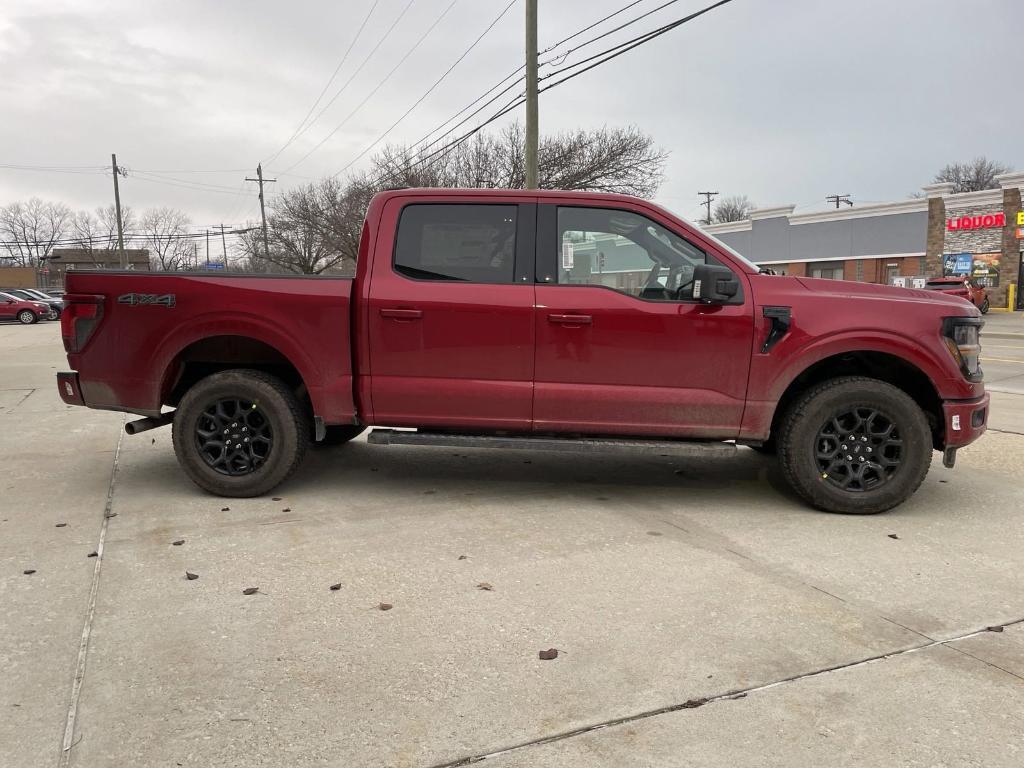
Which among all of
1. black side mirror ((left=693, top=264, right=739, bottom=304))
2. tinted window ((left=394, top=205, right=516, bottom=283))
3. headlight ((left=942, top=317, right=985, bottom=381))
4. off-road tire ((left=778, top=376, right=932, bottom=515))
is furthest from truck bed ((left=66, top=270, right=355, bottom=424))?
headlight ((left=942, top=317, right=985, bottom=381))

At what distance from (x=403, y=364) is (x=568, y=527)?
145 cm

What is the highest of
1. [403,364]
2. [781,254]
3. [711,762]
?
[781,254]

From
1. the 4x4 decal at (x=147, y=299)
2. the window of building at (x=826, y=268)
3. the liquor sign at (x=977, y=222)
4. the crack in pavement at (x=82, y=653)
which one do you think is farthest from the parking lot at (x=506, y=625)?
the window of building at (x=826, y=268)

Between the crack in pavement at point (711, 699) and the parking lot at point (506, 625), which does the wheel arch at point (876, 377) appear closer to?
the parking lot at point (506, 625)

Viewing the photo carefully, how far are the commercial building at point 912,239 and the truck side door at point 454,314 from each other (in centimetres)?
3303

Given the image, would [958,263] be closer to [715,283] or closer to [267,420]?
[715,283]

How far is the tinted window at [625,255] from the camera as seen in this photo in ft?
15.4

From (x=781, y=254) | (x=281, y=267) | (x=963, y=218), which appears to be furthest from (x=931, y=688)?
(x=281, y=267)

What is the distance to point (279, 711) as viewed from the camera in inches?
103

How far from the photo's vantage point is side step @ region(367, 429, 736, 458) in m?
4.73

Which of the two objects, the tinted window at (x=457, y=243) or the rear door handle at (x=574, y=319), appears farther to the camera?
the tinted window at (x=457, y=243)

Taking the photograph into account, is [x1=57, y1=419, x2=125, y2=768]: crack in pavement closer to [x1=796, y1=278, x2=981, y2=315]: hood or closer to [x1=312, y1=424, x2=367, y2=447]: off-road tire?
[x1=312, y1=424, x2=367, y2=447]: off-road tire

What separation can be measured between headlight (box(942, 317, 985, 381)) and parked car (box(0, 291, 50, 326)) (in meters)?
39.2

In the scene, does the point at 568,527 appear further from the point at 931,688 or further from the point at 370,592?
the point at 931,688
